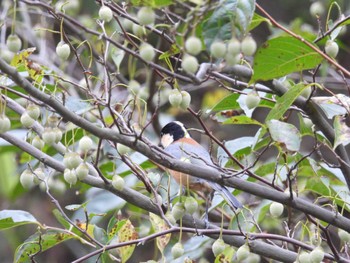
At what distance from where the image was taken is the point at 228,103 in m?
1.87

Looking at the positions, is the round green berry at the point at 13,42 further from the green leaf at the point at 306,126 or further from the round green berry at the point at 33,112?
the green leaf at the point at 306,126

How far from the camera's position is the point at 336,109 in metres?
1.78

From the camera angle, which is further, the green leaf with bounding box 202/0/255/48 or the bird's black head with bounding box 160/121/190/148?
the bird's black head with bounding box 160/121/190/148

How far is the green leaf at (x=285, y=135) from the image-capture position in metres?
1.44

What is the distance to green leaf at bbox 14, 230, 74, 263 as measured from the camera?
5.73 ft

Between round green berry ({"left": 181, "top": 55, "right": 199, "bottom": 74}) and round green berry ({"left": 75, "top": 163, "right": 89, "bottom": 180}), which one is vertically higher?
round green berry ({"left": 181, "top": 55, "right": 199, "bottom": 74})

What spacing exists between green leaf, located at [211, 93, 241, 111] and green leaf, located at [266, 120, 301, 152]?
0.38 meters

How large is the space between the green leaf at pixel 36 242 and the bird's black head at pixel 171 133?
0.96 metres

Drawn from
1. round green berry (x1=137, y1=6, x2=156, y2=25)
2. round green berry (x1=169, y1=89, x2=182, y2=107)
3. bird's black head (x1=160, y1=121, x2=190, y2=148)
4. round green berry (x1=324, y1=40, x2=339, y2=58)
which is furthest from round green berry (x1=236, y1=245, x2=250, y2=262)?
bird's black head (x1=160, y1=121, x2=190, y2=148)

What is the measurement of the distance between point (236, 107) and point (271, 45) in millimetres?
419

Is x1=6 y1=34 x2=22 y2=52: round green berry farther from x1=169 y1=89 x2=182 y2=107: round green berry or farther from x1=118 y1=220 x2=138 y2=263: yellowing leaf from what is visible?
x1=118 y1=220 x2=138 y2=263: yellowing leaf

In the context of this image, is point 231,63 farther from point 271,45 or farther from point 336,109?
point 336,109

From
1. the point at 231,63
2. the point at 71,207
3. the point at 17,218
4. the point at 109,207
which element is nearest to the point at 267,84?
the point at 231,63

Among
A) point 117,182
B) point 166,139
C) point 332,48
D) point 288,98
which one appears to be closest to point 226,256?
point 117,182
